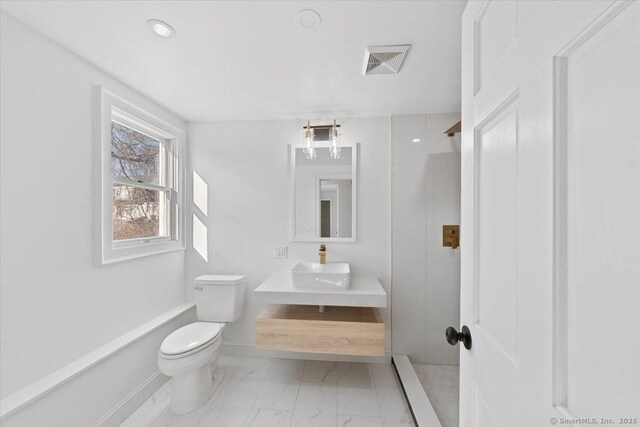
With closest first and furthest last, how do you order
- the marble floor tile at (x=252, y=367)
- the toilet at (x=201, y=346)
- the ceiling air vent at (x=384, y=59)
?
the ceiling air vent at (x=384, y=59)
the toilet at (x=201, y=346)
the marble floor tile at (x=252, y=367)

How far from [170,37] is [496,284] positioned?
70.4 inches

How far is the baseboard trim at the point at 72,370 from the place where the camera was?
1.16 m

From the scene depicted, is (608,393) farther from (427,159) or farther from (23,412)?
(427,159)

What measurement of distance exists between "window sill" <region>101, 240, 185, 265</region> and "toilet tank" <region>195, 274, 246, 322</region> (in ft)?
1.27

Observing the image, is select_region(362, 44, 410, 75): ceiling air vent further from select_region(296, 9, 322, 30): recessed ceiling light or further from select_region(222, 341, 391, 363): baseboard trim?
select_region(222, 341, 391, 363): baseboard trim

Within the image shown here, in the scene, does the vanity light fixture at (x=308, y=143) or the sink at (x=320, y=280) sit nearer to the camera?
the sink at (x=320, y=280)

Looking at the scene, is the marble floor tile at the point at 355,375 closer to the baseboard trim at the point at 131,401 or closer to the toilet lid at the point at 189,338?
the toilet lid at the point at 189,338

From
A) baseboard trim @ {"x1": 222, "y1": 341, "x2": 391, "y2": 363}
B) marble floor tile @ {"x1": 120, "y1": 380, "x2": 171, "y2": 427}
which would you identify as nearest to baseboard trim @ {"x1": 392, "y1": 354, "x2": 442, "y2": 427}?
baseboard trim @ {"x1": 222, "y1": 341, "x2": 391, "y2": 363}


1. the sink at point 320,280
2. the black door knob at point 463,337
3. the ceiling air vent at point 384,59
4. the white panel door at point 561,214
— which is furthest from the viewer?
the sink at point 320,280

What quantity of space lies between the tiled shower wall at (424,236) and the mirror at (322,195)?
16.7 inches

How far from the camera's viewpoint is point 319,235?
244cm

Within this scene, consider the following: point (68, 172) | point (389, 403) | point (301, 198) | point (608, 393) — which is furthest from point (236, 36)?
point (389, 403)

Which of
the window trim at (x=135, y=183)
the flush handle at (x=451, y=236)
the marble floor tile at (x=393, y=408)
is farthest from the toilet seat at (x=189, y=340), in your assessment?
the flush handle at (x=451, y=236)

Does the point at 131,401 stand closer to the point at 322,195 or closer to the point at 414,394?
the point at 414,394
